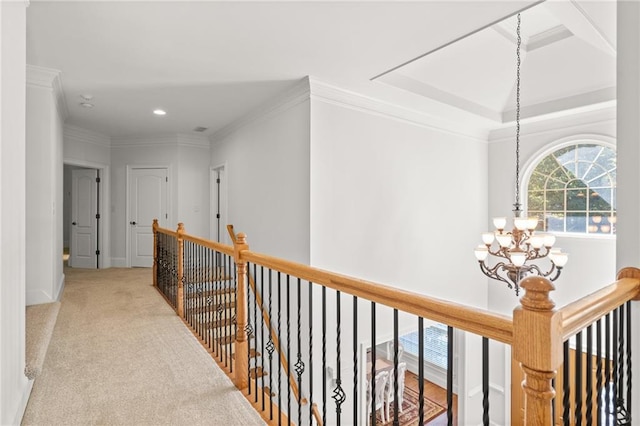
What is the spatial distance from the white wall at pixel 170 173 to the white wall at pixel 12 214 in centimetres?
494

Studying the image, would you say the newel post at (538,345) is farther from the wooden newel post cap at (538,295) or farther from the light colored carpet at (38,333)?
the light colored carpet at (38,333)

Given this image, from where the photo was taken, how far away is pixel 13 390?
1769 mm

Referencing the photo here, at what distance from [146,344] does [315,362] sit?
5.82 ft

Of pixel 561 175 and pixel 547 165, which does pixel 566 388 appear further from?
pixel 547 165

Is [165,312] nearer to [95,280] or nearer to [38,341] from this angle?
[38,341]

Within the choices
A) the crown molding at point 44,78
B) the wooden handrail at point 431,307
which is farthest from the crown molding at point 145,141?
the wooden handrail at point 431,307

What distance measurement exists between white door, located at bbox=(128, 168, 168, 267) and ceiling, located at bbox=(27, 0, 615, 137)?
1.54 m

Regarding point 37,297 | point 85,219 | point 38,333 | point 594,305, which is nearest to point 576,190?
point 594,305

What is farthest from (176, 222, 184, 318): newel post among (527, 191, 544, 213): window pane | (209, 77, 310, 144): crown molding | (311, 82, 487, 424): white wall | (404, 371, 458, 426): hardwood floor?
(527, 191, 544, 213): window pane

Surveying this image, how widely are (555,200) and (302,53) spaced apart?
440cm

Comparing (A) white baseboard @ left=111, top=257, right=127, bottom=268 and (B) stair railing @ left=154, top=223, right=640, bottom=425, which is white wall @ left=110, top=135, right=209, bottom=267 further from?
(B) stair railing @ left=154, top=223, right=640, bottom=425

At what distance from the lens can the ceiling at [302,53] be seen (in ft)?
8.55

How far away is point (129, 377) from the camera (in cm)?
241

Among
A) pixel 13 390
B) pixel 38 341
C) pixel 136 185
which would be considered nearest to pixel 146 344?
pixel 38 341
